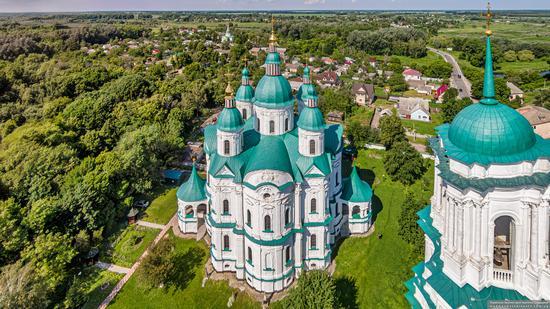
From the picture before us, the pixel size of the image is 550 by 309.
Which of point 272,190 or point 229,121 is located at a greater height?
point 229,121

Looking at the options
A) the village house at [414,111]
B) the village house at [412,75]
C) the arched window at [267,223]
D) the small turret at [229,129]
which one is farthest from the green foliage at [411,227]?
the village house at [412,75]

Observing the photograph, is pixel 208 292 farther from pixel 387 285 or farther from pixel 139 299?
pixel 387 285

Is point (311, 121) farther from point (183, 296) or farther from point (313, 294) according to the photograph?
point (183, 296)

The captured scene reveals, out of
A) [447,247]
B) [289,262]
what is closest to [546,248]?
[447,247]

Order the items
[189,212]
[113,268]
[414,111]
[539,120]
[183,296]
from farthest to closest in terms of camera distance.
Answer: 1. [414,111]
2. [539,120]
3. [189,212]
4. [113,268]
5. [183,296]

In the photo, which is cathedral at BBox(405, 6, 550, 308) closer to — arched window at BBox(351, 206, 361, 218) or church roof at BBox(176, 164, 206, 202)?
arched window at BBox(351, 206, 361, 218)

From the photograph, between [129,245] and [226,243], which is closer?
[226,243]

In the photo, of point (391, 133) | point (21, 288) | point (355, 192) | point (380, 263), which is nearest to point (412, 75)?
point (391, 133)
